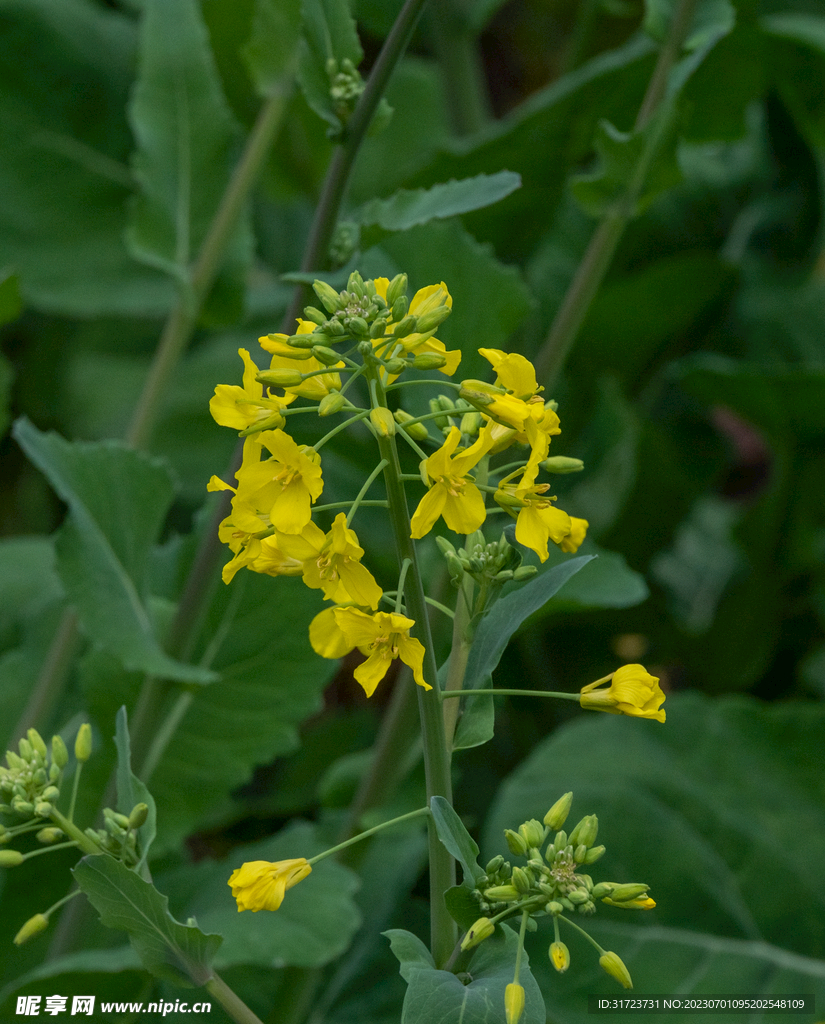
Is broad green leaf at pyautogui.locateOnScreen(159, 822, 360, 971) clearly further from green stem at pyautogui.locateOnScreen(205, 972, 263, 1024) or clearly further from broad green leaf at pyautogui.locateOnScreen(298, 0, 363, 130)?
broad green leaf at pyautogui.locateOnScreen(298, 0, 363, 130)

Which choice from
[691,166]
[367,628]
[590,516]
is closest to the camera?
[367,628]

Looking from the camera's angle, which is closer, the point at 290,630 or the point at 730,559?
the point at 290,630

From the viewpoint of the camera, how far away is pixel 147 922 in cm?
27

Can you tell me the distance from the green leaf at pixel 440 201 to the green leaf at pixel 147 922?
249 millimetres

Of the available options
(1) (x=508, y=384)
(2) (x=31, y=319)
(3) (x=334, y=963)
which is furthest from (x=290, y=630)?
(2) (x=31, y=319)

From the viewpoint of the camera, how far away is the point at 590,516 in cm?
75

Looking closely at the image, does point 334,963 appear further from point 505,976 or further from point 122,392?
point 122,392

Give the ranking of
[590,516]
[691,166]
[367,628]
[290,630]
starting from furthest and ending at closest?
[691,166] → [590,516] → [290,630] → [367,628]

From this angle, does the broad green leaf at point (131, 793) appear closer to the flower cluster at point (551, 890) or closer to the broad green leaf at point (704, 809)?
the flower cluster at point (551, 890)

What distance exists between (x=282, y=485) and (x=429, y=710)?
0.07m

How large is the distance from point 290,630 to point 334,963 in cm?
23

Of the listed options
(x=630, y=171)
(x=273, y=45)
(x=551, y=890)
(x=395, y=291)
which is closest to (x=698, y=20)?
(x=630, y=171)

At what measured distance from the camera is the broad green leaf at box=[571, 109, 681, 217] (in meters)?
0.48

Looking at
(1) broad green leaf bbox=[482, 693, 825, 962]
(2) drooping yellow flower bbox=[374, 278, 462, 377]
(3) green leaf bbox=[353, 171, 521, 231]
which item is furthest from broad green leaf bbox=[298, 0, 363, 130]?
(1) broad green leaf bbox=[482, 693, 825, 962]
